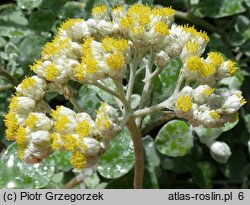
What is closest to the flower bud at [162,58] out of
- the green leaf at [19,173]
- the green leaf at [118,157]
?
the green leaf at [118,157]

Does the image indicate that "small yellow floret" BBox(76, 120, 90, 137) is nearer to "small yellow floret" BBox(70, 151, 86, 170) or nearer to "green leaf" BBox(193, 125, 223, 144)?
"small yellow floret" BBox(70, 151, 86, 170)

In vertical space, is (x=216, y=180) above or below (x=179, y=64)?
below

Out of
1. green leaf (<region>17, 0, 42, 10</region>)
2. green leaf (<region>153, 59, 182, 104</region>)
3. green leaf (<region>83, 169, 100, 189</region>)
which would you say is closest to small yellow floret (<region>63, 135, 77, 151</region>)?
green leaf (<region>153, 59, 182, 104</region>)

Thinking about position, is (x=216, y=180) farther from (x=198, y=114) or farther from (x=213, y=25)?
(x=198, y=114)

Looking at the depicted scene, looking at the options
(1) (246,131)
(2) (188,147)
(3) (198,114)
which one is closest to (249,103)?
(1) (246,131)

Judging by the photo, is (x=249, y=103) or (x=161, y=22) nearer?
(x=161, y=22)

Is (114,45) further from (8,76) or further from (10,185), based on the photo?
(8,76)
